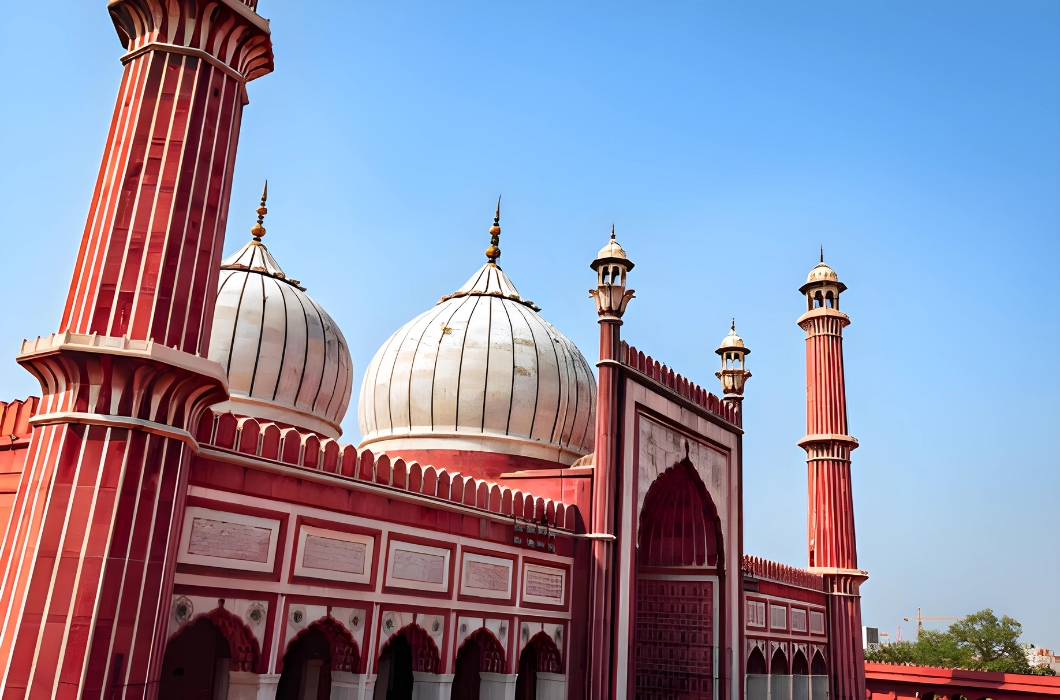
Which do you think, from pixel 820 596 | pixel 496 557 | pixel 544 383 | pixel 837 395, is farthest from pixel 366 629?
pixel 837 395

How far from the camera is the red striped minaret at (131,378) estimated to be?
505cm

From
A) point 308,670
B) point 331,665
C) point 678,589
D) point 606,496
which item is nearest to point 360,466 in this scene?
point 331,665

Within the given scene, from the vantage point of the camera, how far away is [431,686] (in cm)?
827

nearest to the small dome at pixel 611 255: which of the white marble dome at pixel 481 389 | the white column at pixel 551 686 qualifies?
the white marble dome at pixel 481 389

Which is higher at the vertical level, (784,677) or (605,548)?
(605,548)

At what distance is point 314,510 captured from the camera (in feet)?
23.9

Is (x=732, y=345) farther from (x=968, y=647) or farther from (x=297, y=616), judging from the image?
(x=968, y=647)

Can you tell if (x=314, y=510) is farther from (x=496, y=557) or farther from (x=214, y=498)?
(x=496, y=557)

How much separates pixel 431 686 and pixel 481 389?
5166 mm

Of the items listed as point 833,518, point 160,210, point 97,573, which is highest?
point 833,518

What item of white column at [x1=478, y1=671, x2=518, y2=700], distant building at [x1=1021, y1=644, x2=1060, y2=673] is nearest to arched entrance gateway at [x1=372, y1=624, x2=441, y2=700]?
white column at [x1=478, y1=671, x2=518, y2=700]

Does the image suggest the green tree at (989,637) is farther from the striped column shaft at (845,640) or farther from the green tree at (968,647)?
the striped column shaft at (845,640)

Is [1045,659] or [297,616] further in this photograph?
[1045,659]

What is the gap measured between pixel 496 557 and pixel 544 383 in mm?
4294
